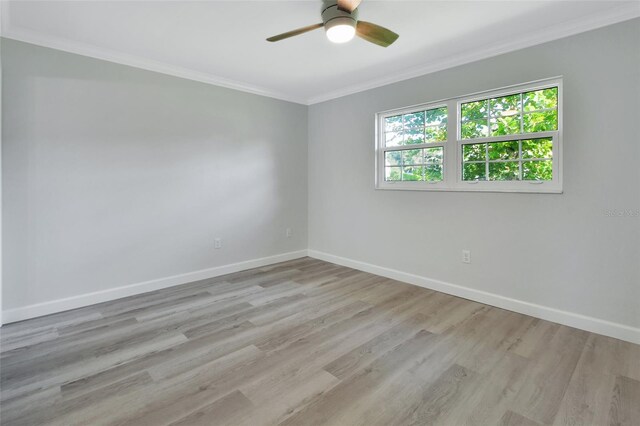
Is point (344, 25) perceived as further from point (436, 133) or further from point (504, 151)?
point (504, 151)

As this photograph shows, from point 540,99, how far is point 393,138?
1534 mm

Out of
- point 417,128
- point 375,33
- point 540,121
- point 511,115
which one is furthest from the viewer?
point 417,128

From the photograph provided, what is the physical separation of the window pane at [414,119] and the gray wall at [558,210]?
155mm

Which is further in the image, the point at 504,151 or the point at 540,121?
the point at 504,151

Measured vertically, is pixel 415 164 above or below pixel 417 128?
below

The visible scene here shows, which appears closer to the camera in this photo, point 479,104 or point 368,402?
point 368,402

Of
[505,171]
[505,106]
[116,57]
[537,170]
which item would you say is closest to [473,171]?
[505,171]

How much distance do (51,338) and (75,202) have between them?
48.0 inches

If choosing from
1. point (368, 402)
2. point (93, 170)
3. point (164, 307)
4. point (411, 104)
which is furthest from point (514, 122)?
point (93, 170)

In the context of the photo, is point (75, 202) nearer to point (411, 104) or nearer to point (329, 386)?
point (329, 386)

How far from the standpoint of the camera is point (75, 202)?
2.92 metres

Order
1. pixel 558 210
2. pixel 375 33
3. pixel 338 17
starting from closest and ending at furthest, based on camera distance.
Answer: pixel 338 17 → pixel 375 33 → pixel 558 210

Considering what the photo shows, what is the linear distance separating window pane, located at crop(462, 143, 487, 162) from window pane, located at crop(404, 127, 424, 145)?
527 millimetres

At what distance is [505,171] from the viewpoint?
9.63 ft
